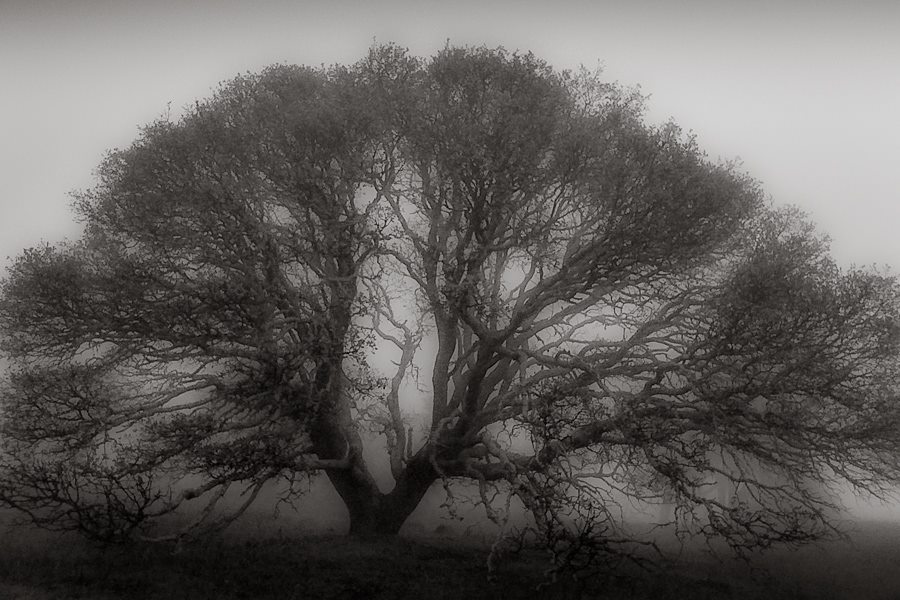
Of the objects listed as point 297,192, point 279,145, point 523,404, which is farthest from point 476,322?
point 279,145

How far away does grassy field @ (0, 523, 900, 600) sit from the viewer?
13531mm

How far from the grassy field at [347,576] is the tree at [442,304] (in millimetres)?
917

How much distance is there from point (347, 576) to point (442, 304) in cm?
602

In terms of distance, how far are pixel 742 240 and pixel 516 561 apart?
9.65m

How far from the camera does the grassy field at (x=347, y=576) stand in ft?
44.4

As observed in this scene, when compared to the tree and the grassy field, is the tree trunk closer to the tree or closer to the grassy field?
the tree

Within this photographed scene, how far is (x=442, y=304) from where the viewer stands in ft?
55.4

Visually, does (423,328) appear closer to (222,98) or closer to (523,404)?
(523,404)

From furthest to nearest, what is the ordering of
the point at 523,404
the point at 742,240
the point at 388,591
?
the point at 742,240 < the point at 523,404 < the point at 388,591

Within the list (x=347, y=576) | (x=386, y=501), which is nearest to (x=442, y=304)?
(x=347, y=576)

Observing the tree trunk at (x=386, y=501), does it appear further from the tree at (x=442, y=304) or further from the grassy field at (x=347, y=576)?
the grassy field at (x=347, y=576)

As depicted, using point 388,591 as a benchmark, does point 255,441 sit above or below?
above

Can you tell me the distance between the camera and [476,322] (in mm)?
17094

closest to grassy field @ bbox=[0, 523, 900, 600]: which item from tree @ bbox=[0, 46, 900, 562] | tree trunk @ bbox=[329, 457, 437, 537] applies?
tree @ bbox=[0, 46, 900, 562]
